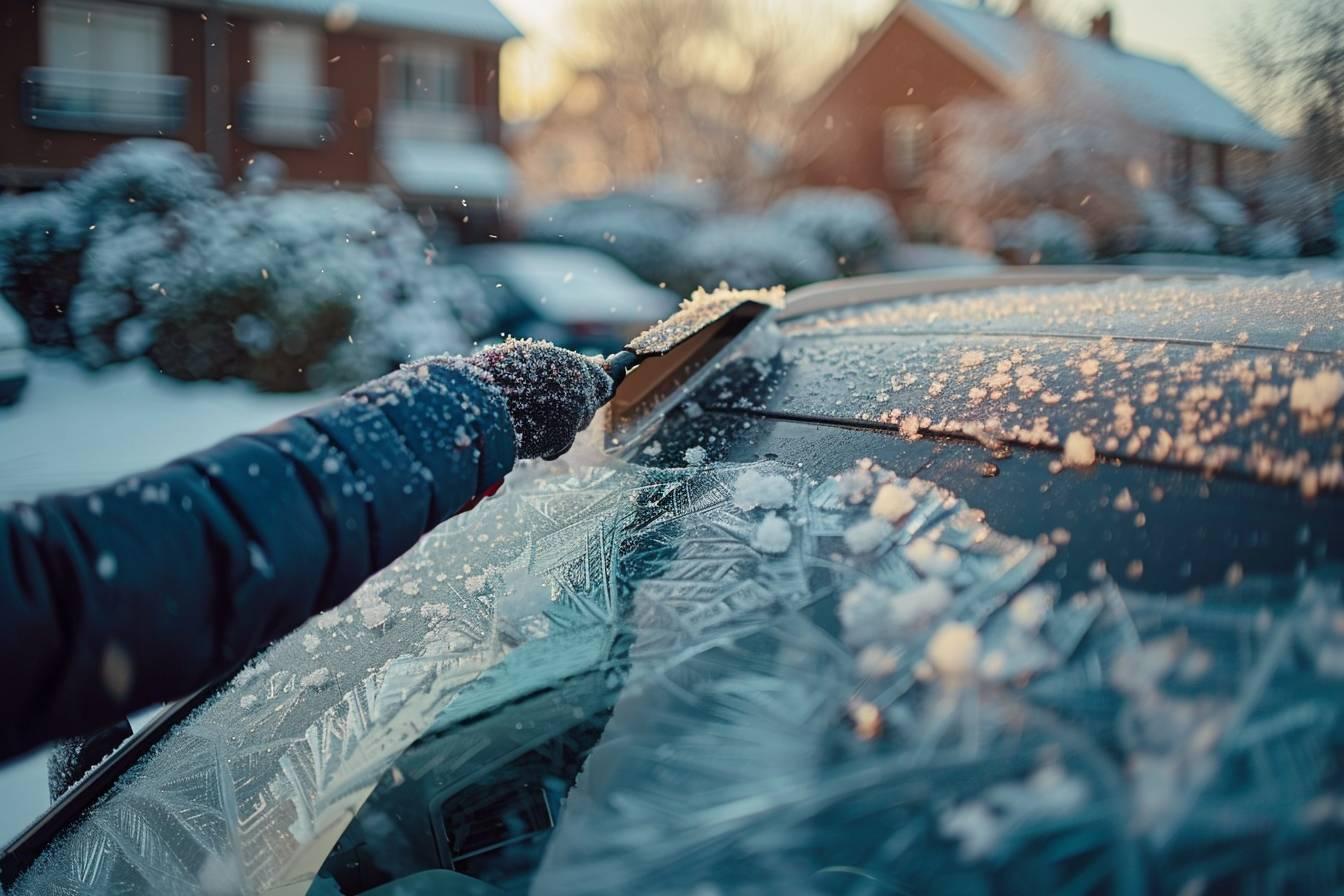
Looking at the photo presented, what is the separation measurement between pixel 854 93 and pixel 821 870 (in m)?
24.2

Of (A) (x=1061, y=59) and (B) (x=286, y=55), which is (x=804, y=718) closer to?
(B) (x=286, y=55)

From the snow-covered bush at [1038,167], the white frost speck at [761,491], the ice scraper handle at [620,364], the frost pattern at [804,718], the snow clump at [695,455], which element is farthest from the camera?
the snow-covered bush at [1038,167]

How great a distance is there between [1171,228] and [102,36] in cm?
1661

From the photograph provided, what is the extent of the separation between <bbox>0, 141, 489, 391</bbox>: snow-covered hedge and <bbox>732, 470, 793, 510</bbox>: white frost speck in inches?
310

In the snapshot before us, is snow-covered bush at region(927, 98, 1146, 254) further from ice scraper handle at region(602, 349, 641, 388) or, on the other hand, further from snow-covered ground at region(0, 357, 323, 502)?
ice scraper handle at region(602, 349, 641, 388)

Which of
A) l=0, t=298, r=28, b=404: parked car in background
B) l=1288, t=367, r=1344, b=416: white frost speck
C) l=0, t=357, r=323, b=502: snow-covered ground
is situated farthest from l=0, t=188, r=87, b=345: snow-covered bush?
l=1288, t=367, r=1344, b=416: white frost speck

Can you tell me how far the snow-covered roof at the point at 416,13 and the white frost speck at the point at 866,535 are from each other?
17916mm

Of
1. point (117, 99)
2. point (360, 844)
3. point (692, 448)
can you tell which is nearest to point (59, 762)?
point (360, 844)

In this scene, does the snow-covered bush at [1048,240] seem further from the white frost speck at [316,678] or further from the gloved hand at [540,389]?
the white frost speck at [316,678]

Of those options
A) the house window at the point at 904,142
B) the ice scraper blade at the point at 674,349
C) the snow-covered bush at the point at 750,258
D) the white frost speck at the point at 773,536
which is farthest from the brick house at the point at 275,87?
the white frost speck at the point at 773,536

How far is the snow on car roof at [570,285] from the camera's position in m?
10.1

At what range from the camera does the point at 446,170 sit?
57.0ft

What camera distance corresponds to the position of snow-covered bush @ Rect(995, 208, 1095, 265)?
51.1 ft

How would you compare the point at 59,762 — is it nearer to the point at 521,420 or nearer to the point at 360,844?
the point at 360,844
